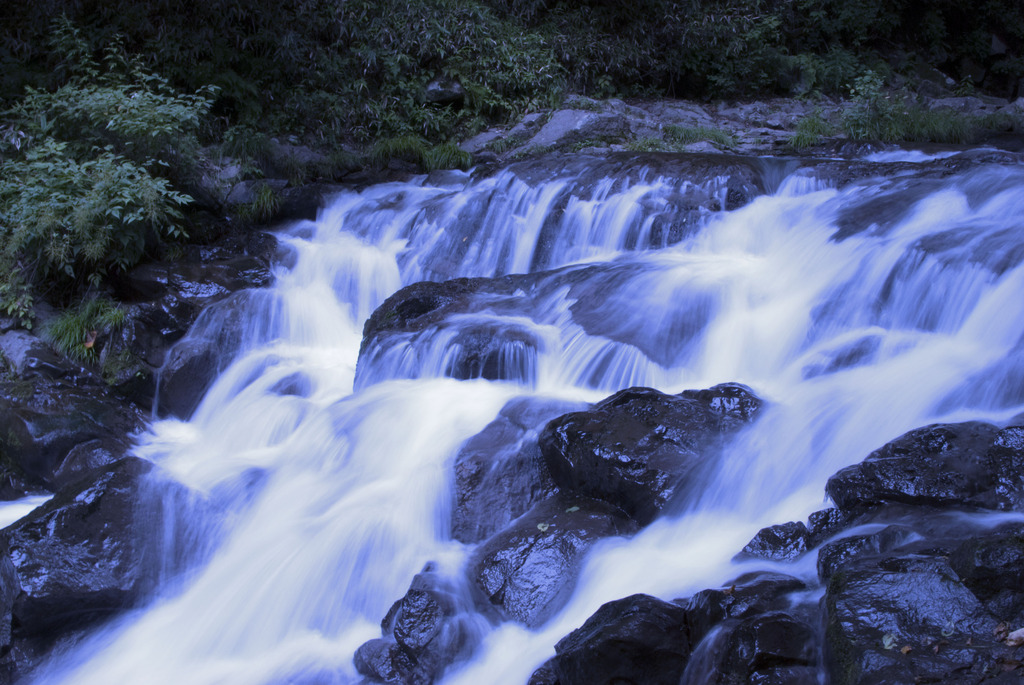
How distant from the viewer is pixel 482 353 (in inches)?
253

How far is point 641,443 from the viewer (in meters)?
4.81

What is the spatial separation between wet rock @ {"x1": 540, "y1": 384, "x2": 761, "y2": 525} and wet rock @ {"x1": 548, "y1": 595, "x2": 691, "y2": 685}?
1255 mm

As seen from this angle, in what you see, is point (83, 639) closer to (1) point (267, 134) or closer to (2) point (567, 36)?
(1) point (267, 134)

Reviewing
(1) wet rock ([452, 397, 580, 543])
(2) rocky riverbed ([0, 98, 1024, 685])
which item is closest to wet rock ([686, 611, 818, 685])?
(2) rocky riverbed ([0, 98, 1024, 685])

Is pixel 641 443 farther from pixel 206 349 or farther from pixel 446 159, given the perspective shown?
pixel 446 159

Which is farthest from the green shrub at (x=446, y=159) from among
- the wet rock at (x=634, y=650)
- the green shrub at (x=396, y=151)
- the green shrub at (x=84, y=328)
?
the wet rock at (x=634, y=650)

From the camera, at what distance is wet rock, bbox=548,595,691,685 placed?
10.7 ft

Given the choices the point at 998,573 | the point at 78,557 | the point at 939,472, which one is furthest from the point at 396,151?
the point at 998,573

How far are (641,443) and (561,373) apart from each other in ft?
5.43

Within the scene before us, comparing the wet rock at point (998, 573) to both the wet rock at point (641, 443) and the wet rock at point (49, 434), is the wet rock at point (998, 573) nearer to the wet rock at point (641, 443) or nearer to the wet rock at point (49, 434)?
the wet rock at point (641, 443)

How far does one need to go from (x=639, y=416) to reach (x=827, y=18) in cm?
1422

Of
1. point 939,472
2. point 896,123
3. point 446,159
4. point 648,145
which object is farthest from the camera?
point 446,159

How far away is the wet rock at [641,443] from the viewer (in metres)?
4.68

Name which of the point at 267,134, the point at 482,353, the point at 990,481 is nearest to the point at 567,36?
the point at 267,134
